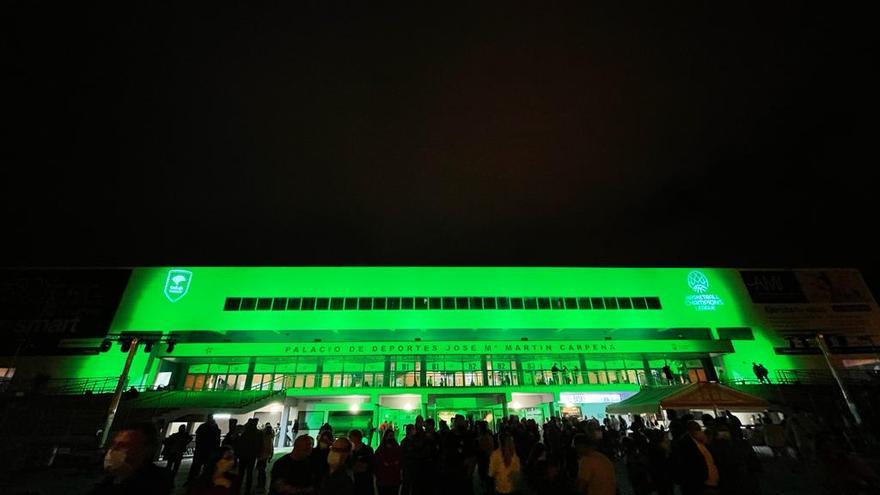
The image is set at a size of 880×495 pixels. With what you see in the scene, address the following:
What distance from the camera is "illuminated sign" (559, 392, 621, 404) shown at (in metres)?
32.1

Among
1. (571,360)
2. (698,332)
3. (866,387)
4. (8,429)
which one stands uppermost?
(698,332)

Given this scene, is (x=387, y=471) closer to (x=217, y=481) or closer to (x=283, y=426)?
(x=217, y=481)

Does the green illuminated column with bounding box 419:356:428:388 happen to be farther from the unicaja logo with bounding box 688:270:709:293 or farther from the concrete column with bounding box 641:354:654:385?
the unicaja logo with bounding box 688:270:709:293

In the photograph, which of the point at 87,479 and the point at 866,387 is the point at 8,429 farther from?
the point at 866,387

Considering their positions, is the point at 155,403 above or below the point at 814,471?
above

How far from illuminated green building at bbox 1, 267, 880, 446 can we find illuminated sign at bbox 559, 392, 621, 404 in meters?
0.11

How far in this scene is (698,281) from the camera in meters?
38.2

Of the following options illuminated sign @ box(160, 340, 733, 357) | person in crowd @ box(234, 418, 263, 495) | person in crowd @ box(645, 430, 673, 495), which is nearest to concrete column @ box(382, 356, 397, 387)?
illuminated sign @ box(160, 340, 733, 357)

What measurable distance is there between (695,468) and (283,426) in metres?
30.7

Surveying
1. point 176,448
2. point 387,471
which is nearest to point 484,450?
point 387,471

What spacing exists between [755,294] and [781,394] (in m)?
13.5

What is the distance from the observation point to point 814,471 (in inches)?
474

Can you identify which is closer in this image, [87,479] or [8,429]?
[87,479]

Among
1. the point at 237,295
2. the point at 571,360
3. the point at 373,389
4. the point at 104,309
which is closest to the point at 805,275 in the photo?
the point at 571,360
